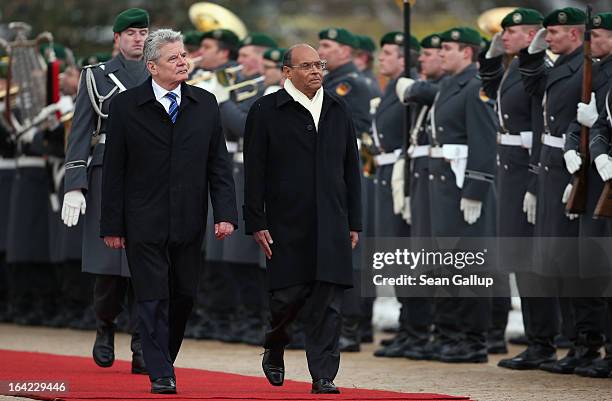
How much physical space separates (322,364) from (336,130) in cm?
124

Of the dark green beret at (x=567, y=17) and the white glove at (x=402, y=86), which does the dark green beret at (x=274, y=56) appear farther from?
the dark green beret at (x=567, y=17)

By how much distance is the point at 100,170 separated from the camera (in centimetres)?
1123

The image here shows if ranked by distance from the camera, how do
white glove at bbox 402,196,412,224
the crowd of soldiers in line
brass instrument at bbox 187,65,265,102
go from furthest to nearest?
1. brass instrument at bbox 187,65,265,102
2. white glove at bbox 402,196,412,224
3. the crowd of soldiers in line

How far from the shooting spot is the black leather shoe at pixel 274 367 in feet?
33.6

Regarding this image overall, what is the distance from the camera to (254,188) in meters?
10.0

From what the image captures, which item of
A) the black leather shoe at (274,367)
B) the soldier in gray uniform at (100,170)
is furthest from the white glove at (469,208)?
the black leather shoe at (274,367)

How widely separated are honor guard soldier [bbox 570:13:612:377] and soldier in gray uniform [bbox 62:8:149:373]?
2694 millimetres

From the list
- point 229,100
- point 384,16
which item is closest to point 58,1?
point 384,16

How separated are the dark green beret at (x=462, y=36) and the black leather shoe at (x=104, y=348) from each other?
11.3 ft

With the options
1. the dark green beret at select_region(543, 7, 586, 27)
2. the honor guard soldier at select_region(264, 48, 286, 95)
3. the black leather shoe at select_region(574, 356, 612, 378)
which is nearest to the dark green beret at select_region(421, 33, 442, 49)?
the honor guard soldier at select_region(264, 48, 286, 95)

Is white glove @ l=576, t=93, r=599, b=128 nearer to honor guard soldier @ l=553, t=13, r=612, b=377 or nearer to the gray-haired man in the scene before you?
honor guard soldier @ l=553, t=13, r=612, b=377

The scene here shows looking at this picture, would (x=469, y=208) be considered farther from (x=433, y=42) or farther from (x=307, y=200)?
(x=307, y=200)

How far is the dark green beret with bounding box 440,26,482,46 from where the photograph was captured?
520 inches

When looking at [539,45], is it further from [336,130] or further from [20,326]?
[20,326]
